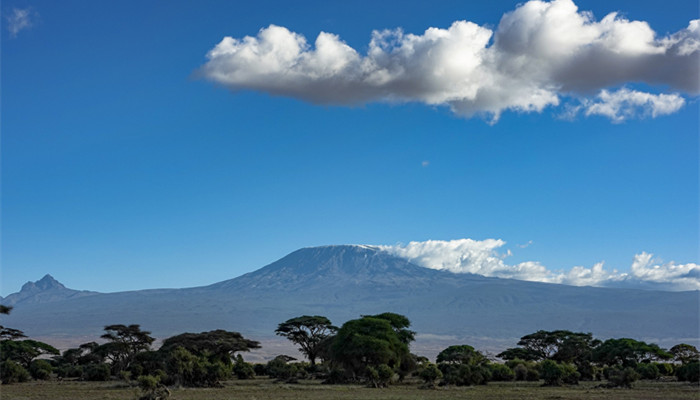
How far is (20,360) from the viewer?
2486 inches

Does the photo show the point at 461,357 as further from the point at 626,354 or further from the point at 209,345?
the point at 209,345

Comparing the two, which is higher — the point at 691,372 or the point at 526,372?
the point at 691,372

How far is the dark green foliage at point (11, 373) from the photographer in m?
50.1

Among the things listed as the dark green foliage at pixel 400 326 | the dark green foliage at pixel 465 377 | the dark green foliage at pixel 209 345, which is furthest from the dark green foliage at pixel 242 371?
the dark green foliage at pixel 465 377

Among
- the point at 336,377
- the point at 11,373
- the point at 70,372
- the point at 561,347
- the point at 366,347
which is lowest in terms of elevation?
the point at 70,372

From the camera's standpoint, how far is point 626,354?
6366 centimetres

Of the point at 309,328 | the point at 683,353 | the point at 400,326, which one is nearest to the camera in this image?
the point at 400,326

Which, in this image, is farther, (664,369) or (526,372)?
(664,369)

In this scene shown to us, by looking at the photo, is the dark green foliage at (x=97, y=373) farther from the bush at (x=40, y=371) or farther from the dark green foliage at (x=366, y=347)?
the dark green foliage at (x=366, y=347)

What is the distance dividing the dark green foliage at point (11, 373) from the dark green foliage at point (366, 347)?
23.8 metres

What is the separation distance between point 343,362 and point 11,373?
25.0 m

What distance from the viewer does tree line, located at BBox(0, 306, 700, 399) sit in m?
47.8

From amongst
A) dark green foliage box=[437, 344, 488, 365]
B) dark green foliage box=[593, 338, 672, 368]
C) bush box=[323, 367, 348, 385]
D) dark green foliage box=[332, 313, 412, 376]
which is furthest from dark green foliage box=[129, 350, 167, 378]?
dark green foliage box=[593, 338, 672, 368]

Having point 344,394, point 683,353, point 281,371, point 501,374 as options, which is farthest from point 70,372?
point 683,353
